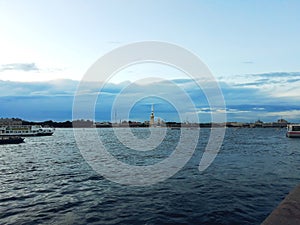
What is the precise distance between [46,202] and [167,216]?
775 centimetres

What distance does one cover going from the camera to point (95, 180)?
23.1 m

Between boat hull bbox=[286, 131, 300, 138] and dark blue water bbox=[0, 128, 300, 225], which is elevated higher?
boat hull bbox=[286, 131, 300, 138]

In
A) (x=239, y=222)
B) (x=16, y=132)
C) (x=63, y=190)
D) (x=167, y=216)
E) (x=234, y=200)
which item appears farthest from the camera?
(x=16, y=132)

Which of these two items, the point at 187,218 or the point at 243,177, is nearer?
the point at 187,218

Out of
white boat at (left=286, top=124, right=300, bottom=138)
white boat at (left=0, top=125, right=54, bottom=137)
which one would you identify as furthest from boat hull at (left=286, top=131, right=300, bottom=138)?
white boat at (left=0, top=125, right=54, bottom=137)

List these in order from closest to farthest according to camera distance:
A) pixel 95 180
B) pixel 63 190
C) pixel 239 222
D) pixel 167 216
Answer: pixel 239 222
pixel 167 216
pixel 63 190
pixel 95 180

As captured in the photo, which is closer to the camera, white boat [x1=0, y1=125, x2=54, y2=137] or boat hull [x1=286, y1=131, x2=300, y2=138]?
boat hull [x1=286, y1=131, x2=300, y2=138]

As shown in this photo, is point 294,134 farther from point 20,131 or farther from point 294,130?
point 20,131

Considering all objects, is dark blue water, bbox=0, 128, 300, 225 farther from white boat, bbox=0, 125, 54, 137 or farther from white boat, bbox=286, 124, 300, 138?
white boat, bbox=0, 125, 54, 137

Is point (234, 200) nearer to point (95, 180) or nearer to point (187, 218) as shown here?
point (187, 218)

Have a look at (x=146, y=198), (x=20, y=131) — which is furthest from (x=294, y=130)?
(x=20, y=131)

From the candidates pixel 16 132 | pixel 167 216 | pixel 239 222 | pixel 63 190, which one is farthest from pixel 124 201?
pixel 16 132

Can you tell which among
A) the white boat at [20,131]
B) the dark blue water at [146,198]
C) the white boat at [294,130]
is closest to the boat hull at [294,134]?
the white boat at [294,130]

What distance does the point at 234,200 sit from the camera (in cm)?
1619
